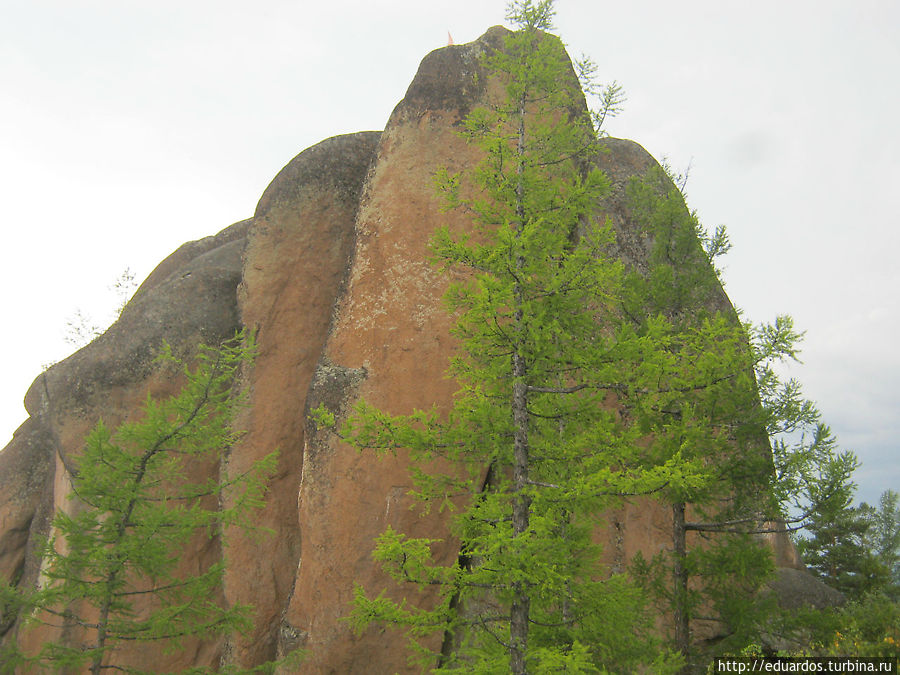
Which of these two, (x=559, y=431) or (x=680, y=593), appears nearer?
(x=559, y=431)

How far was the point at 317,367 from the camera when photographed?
1493cm

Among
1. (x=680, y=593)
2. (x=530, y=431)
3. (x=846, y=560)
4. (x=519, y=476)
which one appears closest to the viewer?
(x=519, y=476)

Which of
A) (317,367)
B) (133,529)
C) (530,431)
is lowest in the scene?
(133,529)

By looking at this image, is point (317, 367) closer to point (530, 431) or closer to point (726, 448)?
point (530, 431)

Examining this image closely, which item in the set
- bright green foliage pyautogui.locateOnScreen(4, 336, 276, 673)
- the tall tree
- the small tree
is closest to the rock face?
bright green foliage pyautogui.locateOnScreen(4, 336, 276, 673)

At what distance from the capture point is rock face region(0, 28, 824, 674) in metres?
13.6

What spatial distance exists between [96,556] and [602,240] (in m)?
8.18

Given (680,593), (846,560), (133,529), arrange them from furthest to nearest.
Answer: (846,560)
(133,529)
(680,593)

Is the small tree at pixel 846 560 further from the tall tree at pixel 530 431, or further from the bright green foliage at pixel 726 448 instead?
the tall tree at pixel 530 431

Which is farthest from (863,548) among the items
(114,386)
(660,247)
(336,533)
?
(114,386)

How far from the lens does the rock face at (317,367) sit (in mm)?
13625

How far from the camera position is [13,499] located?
60.4 feet

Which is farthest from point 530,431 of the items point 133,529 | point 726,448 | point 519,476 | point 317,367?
point 133,529

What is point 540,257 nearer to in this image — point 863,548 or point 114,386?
point 114,386
